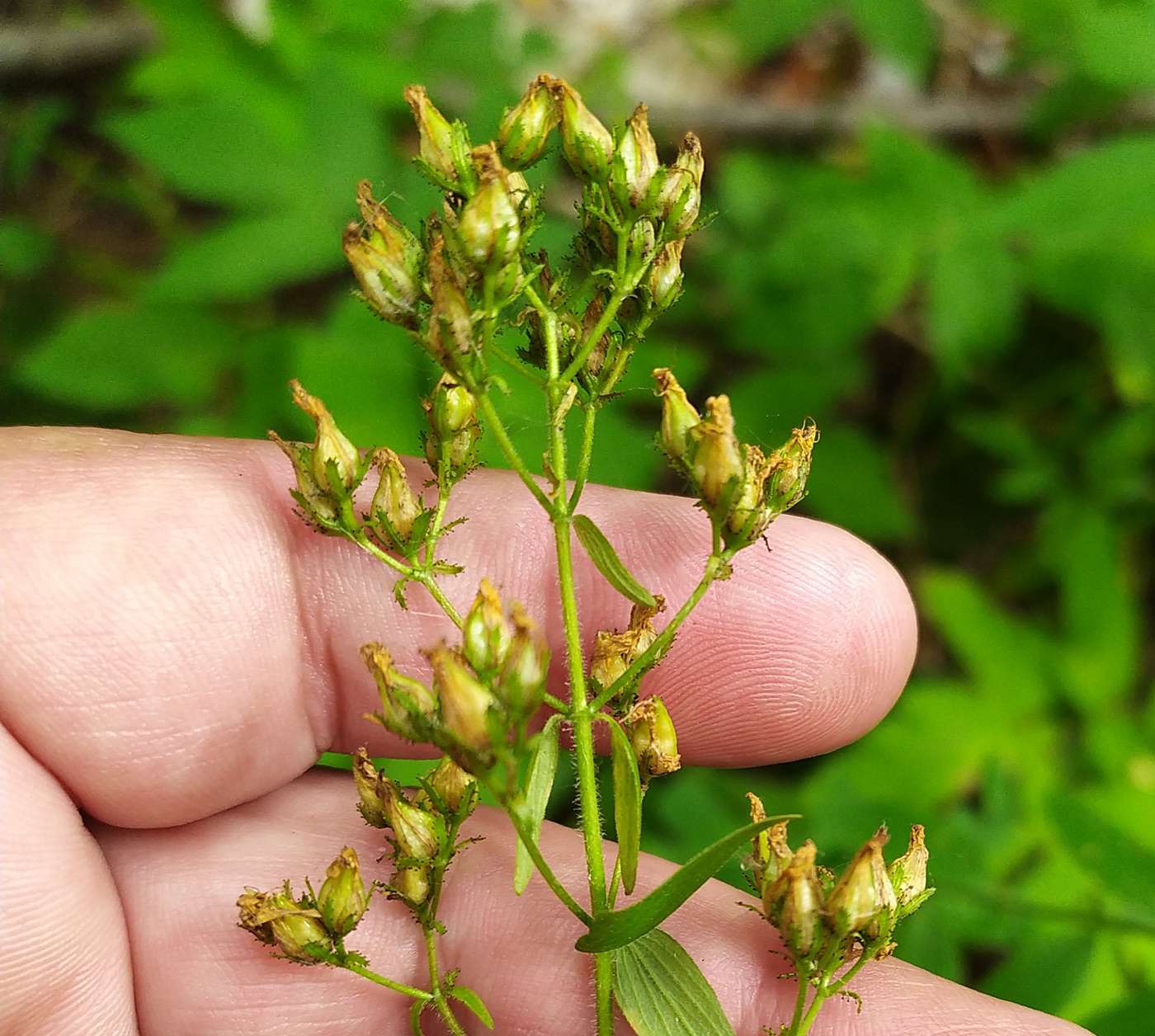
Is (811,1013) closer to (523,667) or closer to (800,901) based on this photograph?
(800,901)

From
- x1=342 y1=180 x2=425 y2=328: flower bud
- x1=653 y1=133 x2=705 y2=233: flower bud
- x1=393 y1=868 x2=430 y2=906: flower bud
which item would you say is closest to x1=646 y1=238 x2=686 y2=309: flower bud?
x1=653 y1=133 x2=705 y2=233: flower bud

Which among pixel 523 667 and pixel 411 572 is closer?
pixel 523 667

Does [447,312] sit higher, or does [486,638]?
[447,312]

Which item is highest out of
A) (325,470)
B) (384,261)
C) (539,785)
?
(384,261)

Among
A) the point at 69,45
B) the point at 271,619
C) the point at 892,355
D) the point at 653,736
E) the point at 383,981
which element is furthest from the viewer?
the point at 69,45

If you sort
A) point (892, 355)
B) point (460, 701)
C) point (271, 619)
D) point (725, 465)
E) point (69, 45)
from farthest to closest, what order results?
point (69, 45) → point (892, 355) → point (271, 619) → point (725, 465) → point (460, 701)

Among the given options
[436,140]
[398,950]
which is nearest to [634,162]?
[436,140]
